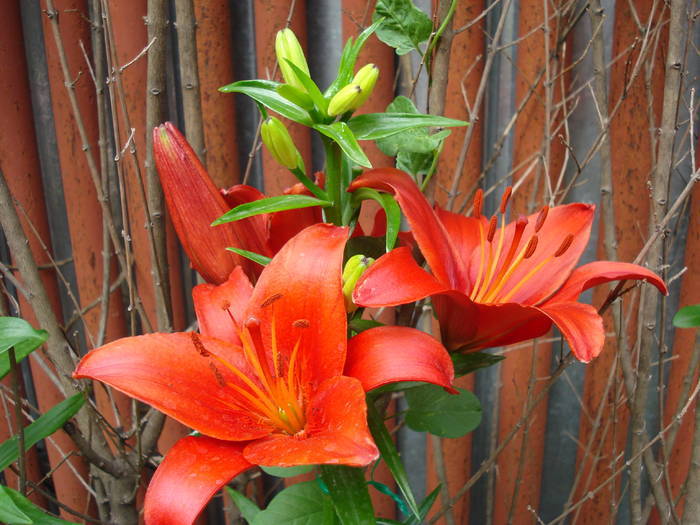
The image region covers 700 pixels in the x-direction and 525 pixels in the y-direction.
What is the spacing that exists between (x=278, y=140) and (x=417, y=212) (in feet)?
0.41

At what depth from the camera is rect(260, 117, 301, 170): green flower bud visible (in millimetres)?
532

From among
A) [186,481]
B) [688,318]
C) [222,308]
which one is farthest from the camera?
[688,318]

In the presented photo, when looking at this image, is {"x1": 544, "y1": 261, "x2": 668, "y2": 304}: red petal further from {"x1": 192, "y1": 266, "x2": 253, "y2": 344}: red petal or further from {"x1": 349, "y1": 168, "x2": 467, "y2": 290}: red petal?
{"x1": 192, "y1": 266, "x2": 253, "y2": 344}: red petal

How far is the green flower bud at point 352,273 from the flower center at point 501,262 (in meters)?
0.12

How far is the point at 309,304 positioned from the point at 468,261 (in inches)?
7.2

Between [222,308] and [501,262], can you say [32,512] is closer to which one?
[222,308]

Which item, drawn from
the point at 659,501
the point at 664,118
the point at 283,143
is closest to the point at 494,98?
the point at 664,118

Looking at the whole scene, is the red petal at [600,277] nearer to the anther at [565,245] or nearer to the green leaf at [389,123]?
Result: the anther at [565,245]

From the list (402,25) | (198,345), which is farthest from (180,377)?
(402,25)

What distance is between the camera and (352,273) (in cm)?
54

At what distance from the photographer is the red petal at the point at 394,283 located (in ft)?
1.53

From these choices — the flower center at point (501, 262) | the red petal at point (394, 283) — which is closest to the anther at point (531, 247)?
the flower center at point (501, 262)

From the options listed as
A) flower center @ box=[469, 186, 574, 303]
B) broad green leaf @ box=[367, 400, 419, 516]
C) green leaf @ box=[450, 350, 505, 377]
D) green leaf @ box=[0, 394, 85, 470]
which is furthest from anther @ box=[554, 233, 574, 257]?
green leaf @ box=[0, 394, 85, 470]

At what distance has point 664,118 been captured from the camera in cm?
83
